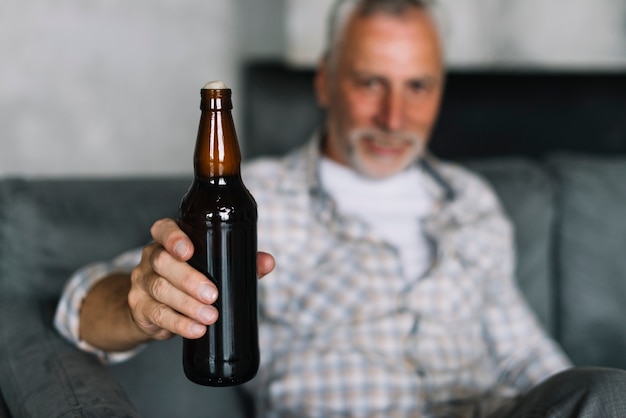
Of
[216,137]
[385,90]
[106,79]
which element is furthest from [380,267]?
[106,79]

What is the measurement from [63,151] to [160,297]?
1.55 m

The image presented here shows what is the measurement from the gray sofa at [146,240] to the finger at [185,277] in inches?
8.4

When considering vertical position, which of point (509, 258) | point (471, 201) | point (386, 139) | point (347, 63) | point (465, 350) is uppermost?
point (347, 63)

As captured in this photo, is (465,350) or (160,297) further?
(465,350)

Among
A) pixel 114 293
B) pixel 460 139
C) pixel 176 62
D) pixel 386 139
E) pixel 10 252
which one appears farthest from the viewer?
pixel 176 62

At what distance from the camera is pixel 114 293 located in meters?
1.22

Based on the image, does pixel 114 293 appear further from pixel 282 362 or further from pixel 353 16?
pixel 353 16

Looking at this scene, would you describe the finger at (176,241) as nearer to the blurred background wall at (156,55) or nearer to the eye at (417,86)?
the eye at (417,86)

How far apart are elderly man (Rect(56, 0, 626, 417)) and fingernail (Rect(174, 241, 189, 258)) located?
36 centimetres

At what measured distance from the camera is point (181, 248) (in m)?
0.92

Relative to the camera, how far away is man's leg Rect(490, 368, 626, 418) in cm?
105

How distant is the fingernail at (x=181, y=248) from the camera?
923 mm

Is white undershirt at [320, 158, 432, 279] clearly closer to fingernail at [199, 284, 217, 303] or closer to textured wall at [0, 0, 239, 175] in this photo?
fingernail at [199, 284, 217, 303]

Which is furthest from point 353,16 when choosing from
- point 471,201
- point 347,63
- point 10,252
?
point 10,252
